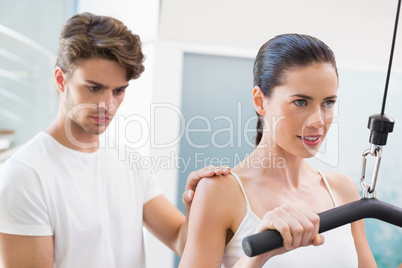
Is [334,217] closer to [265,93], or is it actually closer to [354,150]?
[265,93]

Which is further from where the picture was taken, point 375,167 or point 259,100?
point 259,100

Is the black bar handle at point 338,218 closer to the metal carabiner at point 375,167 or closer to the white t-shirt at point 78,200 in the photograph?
the metal carabiner at point 375,167

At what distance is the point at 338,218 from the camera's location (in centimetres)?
68

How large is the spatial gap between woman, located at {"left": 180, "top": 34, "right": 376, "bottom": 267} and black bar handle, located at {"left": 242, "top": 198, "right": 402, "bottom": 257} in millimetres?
257

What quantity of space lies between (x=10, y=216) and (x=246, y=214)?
0.60 m

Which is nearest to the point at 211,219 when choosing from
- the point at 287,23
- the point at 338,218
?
the point at 338,218

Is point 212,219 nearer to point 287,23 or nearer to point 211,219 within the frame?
point 211,219

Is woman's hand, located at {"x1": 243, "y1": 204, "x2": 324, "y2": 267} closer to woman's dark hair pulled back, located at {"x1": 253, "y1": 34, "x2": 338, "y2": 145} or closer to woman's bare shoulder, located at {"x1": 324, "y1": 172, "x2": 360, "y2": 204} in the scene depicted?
woman's dark hair pulled back, located at {"x1": 253, "y1": 34, "x2": 338, "y2": 145}

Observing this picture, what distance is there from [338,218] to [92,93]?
2.73 feet

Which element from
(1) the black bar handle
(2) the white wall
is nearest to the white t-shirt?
(2) the white wall

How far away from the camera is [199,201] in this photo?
0.99 meters

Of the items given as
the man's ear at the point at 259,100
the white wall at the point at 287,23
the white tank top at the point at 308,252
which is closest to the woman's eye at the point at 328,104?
the man's ear at the point at 259,100

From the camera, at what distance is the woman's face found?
977mm

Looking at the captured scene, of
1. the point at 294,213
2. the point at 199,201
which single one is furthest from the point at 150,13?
the point at 294,213
